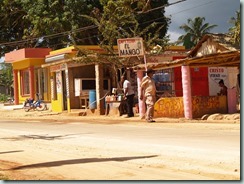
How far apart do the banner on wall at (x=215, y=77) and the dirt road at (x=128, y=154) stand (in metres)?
8.94

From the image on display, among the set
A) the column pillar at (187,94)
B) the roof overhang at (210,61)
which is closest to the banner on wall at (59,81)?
the roof overhang at (210,61)

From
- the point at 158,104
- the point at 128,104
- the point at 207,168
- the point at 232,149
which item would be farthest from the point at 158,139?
the point at 128,104

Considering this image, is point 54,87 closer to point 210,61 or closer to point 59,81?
point 59,81

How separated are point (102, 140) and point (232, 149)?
158 inches

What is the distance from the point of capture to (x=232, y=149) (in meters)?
8.99

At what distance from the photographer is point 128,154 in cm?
947

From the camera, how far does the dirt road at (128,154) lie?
738cm

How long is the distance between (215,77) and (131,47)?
5.30m

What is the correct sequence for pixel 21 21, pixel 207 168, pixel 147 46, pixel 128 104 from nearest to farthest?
pixel 207 168 < pixel 128 104 < pixel 147 46 < pixel 21 21

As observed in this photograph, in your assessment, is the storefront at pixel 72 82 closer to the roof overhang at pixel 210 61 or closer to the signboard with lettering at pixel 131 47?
the signboard with lettering at pixel 131 47

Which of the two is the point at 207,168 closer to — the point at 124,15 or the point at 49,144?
the point at 49,144

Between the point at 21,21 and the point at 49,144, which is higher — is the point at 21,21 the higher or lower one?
the higher one

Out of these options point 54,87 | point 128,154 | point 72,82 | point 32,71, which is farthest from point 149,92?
point 32,71

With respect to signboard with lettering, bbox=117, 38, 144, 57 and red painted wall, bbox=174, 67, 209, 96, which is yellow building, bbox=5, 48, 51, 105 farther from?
signboard with lettering, bbox=117, 38, 144, 57
